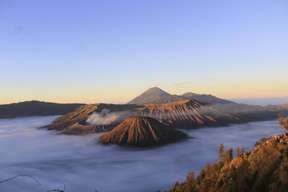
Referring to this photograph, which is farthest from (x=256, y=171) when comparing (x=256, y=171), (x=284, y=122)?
(x=284, y=122)

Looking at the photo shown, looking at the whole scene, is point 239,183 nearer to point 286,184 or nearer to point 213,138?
point 286,184

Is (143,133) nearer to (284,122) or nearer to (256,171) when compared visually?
(284,122)

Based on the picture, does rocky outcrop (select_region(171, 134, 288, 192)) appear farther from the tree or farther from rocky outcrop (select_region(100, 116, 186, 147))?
rocky outcrop (select_region(100, 116, 186, 147))

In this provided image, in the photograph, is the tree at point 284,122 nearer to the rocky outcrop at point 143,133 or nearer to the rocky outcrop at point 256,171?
the rocky outcrop at point 256,171

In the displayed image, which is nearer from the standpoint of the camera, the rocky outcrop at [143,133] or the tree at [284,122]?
the tree at [284,122]

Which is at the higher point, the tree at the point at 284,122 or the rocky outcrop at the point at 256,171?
the tree at the point at 284,122

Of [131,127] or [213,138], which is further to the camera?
[213,138]

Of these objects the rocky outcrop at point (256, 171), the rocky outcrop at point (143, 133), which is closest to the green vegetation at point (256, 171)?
the rocky outcrop at point (256, 171)

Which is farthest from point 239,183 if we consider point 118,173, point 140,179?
point 118,173
